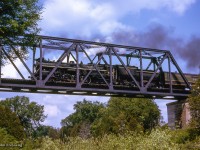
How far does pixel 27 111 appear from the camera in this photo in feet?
284

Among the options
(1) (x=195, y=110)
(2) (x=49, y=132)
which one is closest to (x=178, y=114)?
(1) (x=195, y=110)

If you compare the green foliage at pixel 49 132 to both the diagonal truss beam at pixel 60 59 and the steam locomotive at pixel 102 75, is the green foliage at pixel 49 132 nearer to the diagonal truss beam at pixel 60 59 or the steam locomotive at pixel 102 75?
the steam locomotive at pixel 102 75

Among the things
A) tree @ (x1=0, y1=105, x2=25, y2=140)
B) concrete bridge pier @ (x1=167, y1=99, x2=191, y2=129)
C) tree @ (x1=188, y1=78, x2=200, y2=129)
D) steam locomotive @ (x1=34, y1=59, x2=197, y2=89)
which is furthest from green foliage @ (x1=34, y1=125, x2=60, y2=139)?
tree @ (x1=188, y1=78, x2=200, y2=129)

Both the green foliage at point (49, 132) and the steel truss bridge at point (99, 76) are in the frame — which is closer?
the steel truss bridge at point (99, 76)

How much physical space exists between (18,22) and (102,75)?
11633 millimetres

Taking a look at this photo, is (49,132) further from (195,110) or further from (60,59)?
(195,110)

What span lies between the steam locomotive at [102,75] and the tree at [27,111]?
56.2m

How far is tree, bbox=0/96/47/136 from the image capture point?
86312mm

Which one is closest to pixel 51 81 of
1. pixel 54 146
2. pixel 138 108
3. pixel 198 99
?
pixel 54 146

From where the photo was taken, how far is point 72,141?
20344 mm

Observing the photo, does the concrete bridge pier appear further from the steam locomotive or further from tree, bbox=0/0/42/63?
tree, bbox=0/0/42/63

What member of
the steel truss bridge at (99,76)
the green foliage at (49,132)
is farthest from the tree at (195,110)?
the green foliage at (49,132)

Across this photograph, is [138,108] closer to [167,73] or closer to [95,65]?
[167,73]

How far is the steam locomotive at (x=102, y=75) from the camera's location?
29.0m
